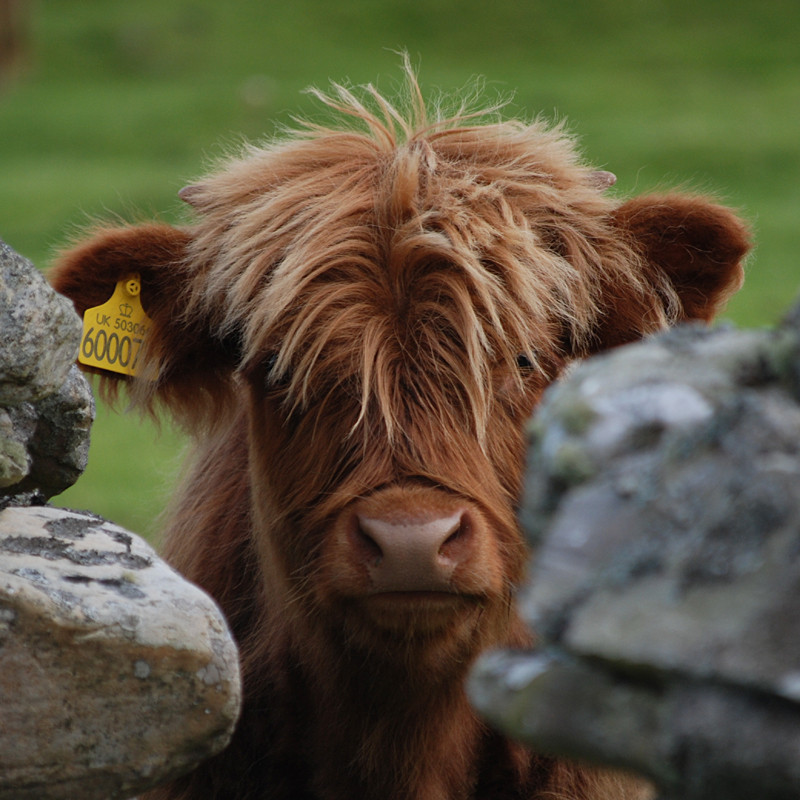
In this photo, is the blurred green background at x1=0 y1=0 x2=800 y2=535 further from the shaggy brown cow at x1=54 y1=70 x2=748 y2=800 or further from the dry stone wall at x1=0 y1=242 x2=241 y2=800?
the dry stone wall at x1=0 y1=242 x2=241 y2=800

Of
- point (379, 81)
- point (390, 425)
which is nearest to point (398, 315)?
point (390, 425)

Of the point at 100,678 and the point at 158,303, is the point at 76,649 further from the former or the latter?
the point at 158,303

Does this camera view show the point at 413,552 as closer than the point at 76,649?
No

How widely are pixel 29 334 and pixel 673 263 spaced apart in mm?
1557

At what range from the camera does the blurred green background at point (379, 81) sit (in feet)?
45.7

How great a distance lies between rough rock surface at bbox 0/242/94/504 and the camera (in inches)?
68.1

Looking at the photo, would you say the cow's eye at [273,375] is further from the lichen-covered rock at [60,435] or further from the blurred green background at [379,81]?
the blurred green background at [379,81]

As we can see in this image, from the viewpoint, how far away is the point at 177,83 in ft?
60.8

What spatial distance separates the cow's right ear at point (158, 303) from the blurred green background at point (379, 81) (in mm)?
8387

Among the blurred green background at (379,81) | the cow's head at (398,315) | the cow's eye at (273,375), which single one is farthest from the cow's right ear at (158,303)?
the blurred green background at (379,81)

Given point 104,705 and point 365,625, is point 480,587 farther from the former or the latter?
point 104,705

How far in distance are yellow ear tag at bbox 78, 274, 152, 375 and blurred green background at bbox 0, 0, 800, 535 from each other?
8.53m

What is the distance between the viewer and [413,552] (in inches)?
84.8

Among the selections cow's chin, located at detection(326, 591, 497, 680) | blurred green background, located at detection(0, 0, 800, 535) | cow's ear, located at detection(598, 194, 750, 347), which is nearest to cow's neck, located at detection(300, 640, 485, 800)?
cow's chin, located at detection(326, 591, 497, 680)
